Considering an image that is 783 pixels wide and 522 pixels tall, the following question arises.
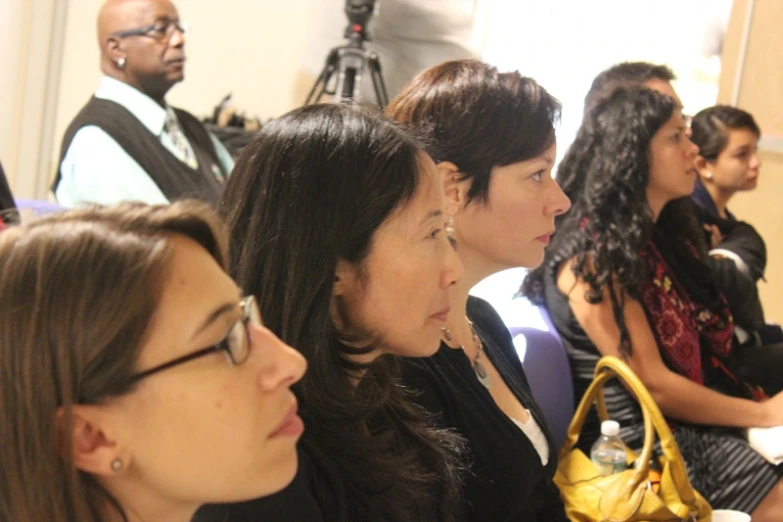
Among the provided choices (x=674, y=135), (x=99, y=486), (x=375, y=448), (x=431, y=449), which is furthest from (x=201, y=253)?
(x=674, y=135)

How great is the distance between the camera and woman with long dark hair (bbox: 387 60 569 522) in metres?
1.35

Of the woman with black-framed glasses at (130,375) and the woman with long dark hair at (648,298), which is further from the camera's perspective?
the woman with long dark hair at (648,298)

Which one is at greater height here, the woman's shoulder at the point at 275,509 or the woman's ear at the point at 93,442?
the woman's ear at the point at 93,442

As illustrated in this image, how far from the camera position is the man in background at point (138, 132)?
2604 millimetres

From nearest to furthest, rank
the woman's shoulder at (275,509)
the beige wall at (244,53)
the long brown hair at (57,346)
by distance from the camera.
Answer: the long brown hair at (57,346) < the woman's shoulder at (275,509) < the beige wall at (244,53)

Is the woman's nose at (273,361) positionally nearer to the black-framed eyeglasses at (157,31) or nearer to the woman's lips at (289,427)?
the woman's lips at (289,427)

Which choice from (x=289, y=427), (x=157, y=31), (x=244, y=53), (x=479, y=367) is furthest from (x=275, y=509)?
(x=244, y=53)

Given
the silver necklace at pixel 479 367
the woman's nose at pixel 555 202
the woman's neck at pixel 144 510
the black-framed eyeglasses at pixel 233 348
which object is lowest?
the silver necklace at pixel 479 367

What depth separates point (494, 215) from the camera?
4.94ft

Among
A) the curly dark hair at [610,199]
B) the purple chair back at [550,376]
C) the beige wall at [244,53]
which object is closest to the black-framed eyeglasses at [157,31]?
the beige wall at [244,53]

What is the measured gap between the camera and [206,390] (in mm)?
752

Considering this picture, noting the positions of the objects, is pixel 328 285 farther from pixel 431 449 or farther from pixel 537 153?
pixel 537 153

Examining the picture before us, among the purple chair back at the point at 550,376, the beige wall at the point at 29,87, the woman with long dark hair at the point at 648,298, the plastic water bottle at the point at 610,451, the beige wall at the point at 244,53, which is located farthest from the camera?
the beige wall at the point at 244,53

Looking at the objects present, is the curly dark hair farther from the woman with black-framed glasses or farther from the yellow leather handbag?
the woman with black-framed glasses
